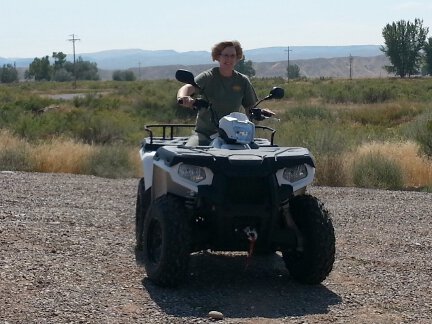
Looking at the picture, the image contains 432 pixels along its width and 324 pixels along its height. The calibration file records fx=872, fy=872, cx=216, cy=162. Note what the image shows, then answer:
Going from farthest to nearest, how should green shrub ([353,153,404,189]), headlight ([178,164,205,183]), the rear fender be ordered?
1. green shrub ([353,153,404,189])
2. the rear fender
3. headlight ([178,164,205,183])

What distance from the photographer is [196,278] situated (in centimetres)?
708

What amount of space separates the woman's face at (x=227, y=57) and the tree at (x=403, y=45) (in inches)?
3385

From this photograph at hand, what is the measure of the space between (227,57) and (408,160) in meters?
9.31

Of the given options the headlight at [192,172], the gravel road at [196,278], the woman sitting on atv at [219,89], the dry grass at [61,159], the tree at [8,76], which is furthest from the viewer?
the tree at [8,76]

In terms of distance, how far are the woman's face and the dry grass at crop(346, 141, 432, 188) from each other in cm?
790

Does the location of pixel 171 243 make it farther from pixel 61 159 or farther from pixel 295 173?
pixel 61 159

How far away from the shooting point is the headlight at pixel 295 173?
6657mm

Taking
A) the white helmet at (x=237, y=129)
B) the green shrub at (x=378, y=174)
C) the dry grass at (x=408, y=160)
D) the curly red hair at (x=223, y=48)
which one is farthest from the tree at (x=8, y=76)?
the white helmet at (x=237, y=129)

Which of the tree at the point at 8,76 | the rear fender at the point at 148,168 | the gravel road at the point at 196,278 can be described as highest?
the rear fender at the point at 148,168

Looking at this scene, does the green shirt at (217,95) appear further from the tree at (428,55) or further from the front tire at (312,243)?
the tree at (428,55)

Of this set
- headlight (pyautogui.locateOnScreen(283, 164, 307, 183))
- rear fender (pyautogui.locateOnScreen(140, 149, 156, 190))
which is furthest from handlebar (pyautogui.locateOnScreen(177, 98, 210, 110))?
headlight (pyautogui.locateOnScreen(283, 164, 307, 183))

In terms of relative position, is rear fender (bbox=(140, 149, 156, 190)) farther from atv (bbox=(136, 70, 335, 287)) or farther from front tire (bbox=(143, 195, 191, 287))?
front tire (bbox=(143, 195, 191, 287))

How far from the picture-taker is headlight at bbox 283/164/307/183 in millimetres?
6657

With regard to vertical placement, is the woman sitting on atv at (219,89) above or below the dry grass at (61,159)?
above
